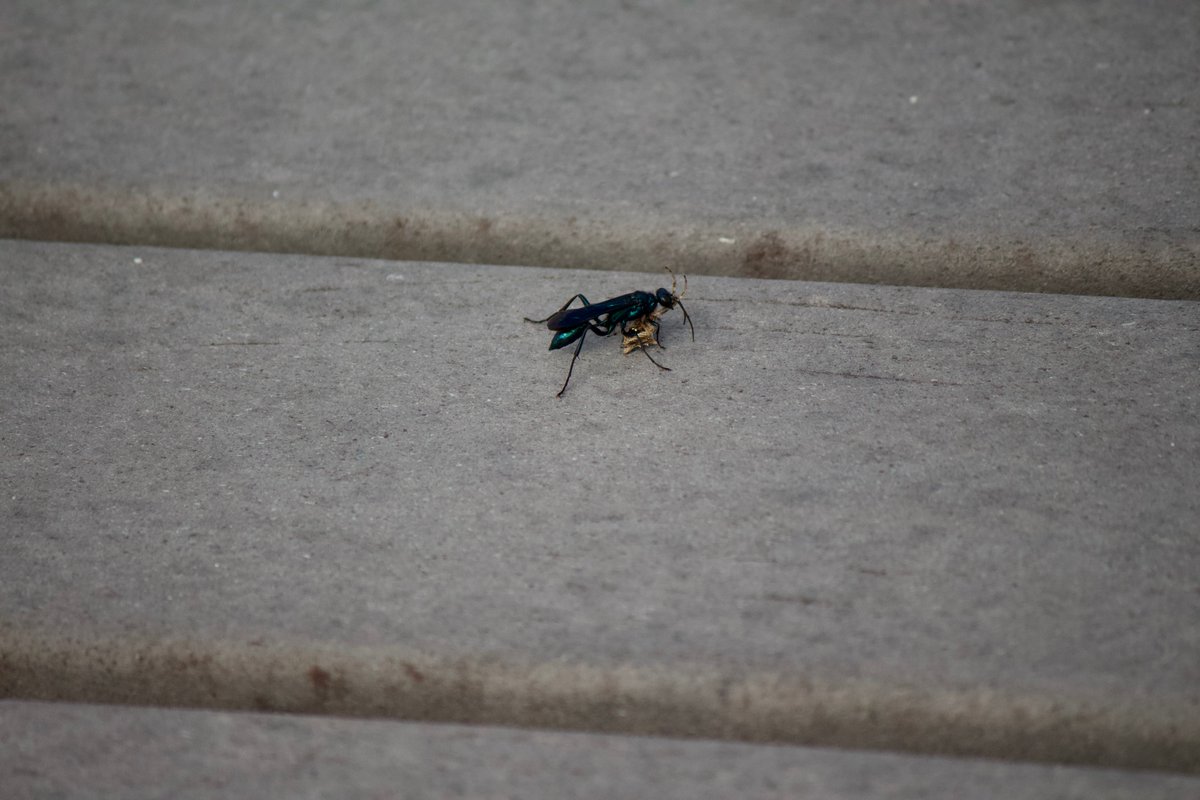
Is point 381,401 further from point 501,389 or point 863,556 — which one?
point 863,556

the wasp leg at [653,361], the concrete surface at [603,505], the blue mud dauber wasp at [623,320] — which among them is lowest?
the concrete surface at [603,505]

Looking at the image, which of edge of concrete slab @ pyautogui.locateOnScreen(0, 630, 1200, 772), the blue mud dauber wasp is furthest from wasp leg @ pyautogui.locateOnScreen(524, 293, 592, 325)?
edge of concrete slab @ pyautogui.locateOnScreen(0, 630, 1200, 772)

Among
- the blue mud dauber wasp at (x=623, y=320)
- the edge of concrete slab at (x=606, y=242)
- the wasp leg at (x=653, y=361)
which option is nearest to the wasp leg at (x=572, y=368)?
the blue mud dauber wasp at (x=623, y=320)

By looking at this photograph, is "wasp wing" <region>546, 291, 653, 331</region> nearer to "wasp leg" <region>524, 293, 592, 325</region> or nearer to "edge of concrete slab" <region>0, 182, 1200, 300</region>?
"wasp leg" <region>524, 293, 592, 325</region>

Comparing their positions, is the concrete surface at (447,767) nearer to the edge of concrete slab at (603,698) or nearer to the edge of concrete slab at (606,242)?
the edge of concrete slab at (603,698)

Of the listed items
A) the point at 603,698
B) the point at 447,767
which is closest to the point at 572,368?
the point at 603,698

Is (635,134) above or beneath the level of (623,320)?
above

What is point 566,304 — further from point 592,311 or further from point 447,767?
point 447,767
